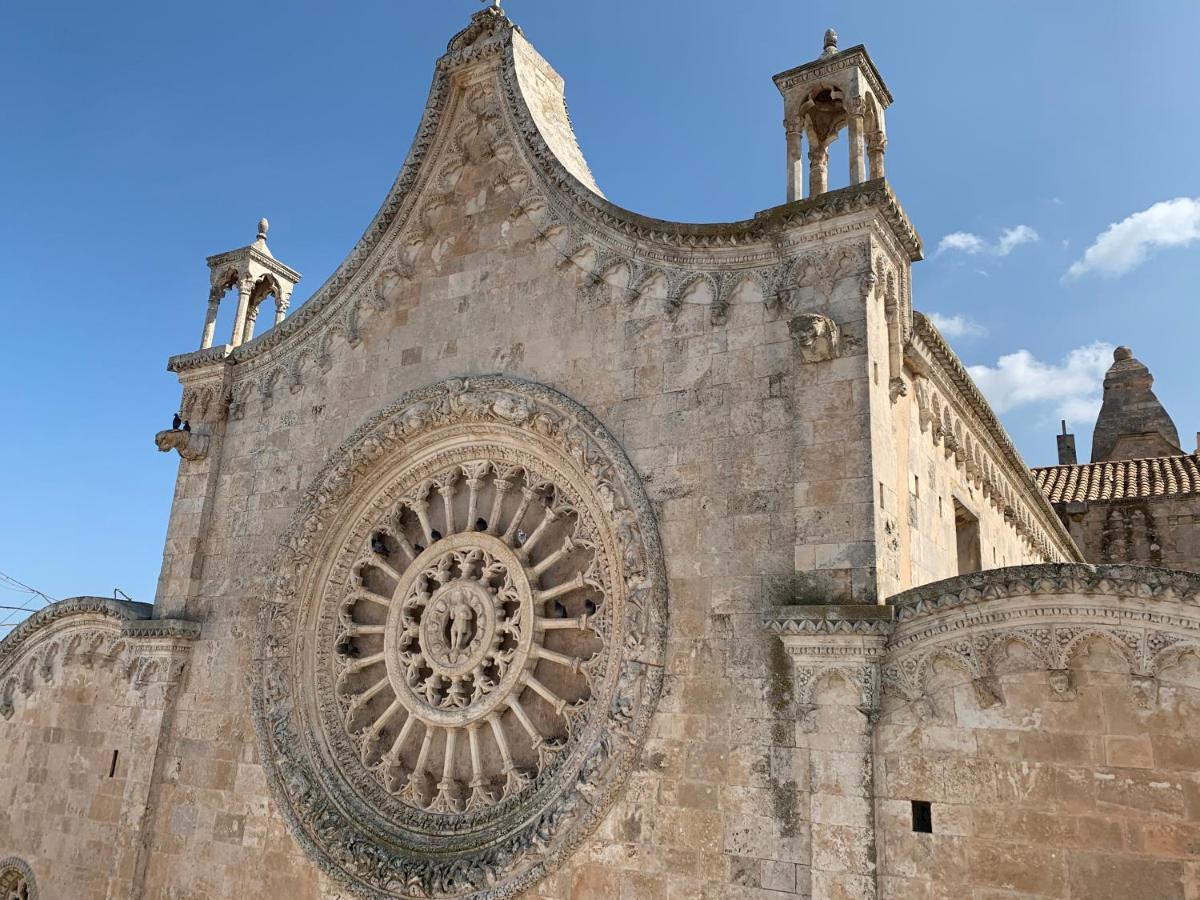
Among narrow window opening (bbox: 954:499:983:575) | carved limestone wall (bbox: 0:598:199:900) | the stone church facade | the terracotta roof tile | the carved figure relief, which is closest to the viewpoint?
the stone church facade

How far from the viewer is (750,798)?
22.9 feet

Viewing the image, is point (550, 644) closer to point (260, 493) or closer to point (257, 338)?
point (260, 493)

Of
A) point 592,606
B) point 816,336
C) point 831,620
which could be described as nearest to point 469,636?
point 592,606

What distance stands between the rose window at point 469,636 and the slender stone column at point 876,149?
4393mm

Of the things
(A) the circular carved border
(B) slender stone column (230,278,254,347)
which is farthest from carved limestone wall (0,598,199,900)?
(B) slender stone column (230,278,254,347)

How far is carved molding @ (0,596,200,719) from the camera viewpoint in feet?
36.6

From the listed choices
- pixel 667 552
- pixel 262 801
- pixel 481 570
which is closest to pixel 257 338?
pixel 481 570

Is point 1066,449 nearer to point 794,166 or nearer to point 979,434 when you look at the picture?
point 979,434

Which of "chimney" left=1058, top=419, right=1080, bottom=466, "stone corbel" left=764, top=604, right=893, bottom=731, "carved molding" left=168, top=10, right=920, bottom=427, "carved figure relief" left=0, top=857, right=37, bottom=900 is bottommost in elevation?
"carved figure relief" left=0, top=857, right=37, bottom=900

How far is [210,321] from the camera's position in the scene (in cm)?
1338

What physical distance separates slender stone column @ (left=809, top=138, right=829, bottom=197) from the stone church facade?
0.16 feet

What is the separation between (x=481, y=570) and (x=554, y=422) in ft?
6.10

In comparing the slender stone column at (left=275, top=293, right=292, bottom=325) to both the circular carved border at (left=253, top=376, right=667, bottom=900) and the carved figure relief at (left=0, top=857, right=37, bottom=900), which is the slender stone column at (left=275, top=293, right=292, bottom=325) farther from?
the carved figure relief at (left=0, top=857, right=37, bottom=900)

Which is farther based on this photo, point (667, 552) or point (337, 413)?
point (337, 413)
